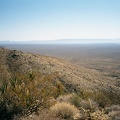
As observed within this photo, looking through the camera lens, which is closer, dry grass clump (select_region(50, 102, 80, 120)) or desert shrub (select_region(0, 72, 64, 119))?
dry grass clump (select_region(50, 102, 80, 120))

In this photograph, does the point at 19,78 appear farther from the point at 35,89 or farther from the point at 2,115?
the point at 2,115

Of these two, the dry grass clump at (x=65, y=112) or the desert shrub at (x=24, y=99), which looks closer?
the dry grass clump at (x=65, y=112)

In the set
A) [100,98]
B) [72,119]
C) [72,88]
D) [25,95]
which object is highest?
[25,95]

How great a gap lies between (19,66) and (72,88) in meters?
8.18

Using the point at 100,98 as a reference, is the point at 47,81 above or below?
above

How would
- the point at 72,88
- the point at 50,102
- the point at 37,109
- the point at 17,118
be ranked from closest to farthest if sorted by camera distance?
the point at 17,118, the point at 37,109, the point at 50,102, the point at 72,88

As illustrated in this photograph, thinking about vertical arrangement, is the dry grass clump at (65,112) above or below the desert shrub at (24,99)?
below

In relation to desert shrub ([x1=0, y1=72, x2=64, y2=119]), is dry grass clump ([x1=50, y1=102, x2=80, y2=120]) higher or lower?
lower

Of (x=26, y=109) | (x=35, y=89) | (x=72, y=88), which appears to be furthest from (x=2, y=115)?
(x=72, y=88)

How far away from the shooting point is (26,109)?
25.1 feet

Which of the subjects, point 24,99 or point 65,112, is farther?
point 24,99

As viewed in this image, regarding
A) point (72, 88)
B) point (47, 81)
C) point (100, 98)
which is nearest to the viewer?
point (47, 81)

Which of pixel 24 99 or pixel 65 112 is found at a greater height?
pixel 24 99

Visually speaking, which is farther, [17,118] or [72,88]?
[72,88]
